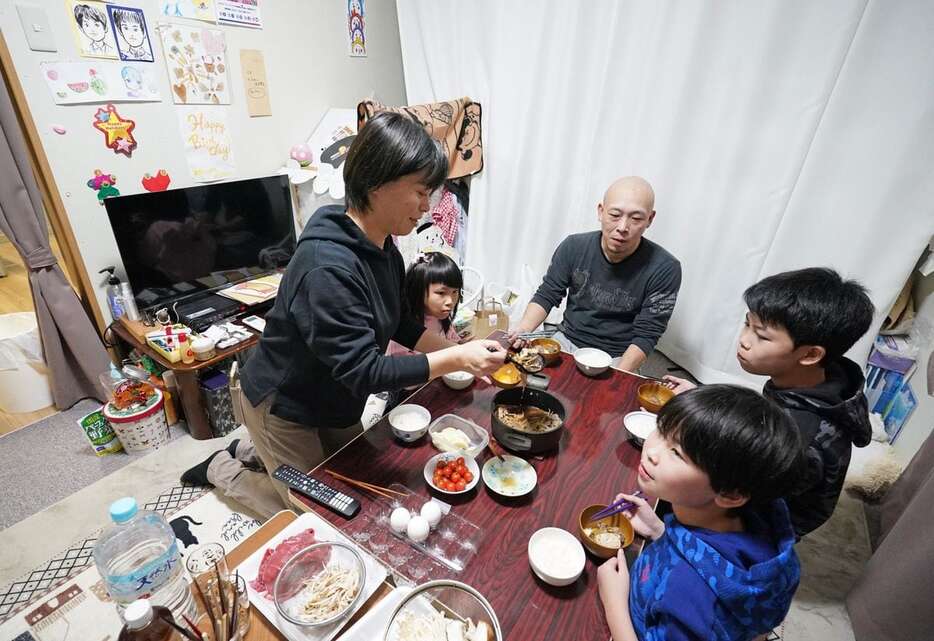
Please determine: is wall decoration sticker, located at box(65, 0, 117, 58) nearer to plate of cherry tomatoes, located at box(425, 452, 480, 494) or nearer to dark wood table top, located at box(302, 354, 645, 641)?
dark wood table top, located at box(302, 354, 645, 641)

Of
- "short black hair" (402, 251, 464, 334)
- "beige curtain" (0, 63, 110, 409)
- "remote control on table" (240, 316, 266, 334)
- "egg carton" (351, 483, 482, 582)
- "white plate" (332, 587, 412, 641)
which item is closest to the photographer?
"white plate" (332, 587, 412, 641)

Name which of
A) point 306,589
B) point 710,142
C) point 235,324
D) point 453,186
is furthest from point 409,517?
point 453,186

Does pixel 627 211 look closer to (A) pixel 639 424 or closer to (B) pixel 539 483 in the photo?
(A) pixel 639 424

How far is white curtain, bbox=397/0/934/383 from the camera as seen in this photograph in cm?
194

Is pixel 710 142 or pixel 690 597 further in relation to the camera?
pixel 710 142

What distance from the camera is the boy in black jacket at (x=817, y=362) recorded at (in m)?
1.09

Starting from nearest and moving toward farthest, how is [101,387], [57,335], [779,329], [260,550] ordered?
[260,550] → [779,329] → [57,335] → [101,387]

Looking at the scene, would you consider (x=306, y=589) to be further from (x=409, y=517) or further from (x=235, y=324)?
(x=235, y=324)

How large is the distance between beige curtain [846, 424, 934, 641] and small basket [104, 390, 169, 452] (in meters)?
2.97

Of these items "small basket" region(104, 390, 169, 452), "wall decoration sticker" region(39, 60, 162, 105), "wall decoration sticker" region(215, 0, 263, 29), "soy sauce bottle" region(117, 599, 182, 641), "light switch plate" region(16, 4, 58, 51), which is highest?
"wall decoration sticker" region(215, 0, 263, 29)

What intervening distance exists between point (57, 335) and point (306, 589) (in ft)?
7.82

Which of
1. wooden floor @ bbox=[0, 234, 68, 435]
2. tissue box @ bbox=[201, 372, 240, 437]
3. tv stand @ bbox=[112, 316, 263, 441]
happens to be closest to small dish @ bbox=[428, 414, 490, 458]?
tv stand @ bbox=[112, 316, 263, 441]

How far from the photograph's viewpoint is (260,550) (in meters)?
0.88

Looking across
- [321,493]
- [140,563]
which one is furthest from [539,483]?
[140,563]
